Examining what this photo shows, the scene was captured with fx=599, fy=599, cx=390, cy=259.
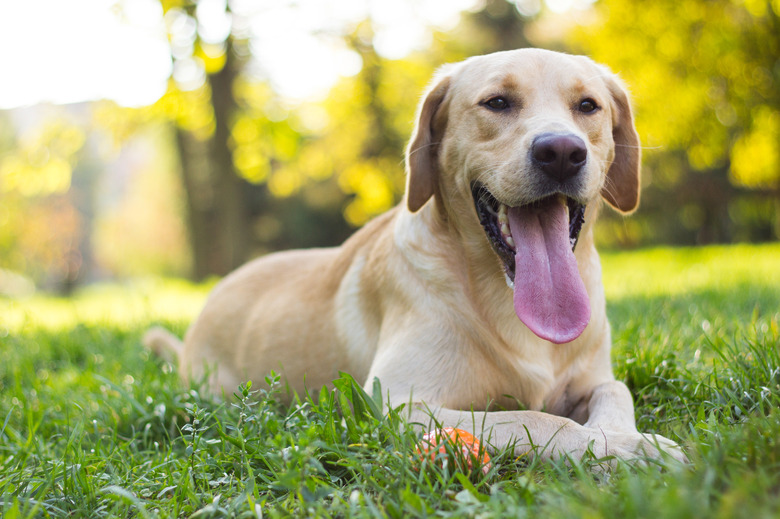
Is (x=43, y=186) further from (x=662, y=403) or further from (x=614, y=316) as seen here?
(x=662, y=403)

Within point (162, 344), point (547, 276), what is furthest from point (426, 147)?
point (162, 344)

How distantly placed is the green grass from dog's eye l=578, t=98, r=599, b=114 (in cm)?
117

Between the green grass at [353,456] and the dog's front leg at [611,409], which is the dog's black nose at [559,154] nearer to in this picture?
the dog's front leg at [611,409]

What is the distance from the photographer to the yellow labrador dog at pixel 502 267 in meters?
2.26

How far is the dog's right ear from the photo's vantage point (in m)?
2.65

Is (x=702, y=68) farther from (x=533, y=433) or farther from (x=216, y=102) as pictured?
(x=533, y=433)

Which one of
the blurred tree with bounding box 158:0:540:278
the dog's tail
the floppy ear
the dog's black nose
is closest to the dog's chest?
the dog's black nose

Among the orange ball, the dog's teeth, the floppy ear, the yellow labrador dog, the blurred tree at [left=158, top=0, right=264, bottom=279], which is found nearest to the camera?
the orange ball

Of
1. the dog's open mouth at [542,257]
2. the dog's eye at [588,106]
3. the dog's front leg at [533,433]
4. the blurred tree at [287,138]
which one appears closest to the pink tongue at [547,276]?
the dog's open mouth at [542,257]

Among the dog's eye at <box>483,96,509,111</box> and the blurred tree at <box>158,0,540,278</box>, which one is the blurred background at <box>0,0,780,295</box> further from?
the dog's eye at <box>483,96,509,111</box>

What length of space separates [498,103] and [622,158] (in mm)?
772

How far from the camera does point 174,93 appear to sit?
11.8 metres

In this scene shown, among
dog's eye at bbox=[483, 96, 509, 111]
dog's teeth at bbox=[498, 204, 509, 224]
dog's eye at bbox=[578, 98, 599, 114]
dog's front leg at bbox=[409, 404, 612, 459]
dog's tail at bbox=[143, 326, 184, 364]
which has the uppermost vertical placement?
dog's eye at bbox=[483, 96, 509, 111]

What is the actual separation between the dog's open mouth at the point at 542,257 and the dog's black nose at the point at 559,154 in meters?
0.18
